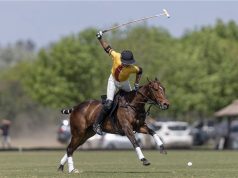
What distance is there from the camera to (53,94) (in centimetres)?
8012

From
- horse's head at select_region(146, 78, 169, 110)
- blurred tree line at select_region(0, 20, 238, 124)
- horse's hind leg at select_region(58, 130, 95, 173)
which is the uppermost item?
blurred tree line at select_region(0, 20, 238, 124)

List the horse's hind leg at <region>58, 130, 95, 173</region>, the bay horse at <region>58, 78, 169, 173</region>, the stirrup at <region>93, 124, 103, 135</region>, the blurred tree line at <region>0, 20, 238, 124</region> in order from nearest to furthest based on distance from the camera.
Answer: the bay horse at <region>58, 78, 169, 173</region>
the stirrup at <region>93, 124, 103, 135</region>
the horse's hind leg at <region>58, 130, 95, 173</region>
the blurred tree line at <region>0, 20, 238, 124</region>

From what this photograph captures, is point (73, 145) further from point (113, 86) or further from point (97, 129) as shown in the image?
point (113, 86)

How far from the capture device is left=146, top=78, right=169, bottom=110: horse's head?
79.1 feet

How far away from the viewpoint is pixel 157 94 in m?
24.3

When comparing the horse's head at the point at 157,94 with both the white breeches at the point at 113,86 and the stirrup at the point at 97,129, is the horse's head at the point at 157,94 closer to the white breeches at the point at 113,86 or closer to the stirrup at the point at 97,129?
the white breeches at the point at 113,86

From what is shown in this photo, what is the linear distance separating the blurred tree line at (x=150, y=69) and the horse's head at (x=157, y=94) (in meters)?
45.8

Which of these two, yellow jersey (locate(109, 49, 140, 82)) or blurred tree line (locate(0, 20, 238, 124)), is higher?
blurred tree line (locate(0, 20, 238, 124))

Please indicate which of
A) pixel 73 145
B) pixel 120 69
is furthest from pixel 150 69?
pixel 120 69

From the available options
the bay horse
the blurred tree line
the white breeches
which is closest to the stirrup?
the bay horse

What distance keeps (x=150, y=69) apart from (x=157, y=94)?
157 feet

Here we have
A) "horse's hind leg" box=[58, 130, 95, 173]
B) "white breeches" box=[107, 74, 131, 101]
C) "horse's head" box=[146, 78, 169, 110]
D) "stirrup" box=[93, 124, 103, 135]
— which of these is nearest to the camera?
"horse's head" box=[146, 78, 169, 110]

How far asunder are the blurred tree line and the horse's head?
1804 inches

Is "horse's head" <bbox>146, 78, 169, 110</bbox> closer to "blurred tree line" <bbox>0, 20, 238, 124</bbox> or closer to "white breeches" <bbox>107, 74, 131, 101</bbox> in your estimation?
"white breeches" <bbox>107, 74, 131, 101</bbox>
